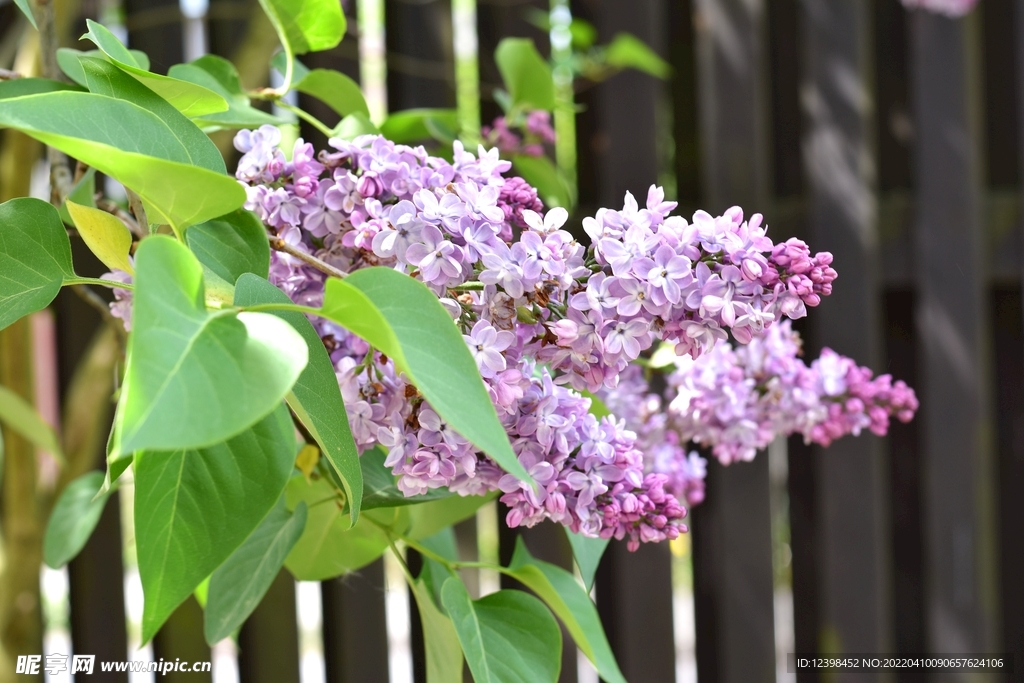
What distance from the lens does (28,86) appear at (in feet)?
1.34

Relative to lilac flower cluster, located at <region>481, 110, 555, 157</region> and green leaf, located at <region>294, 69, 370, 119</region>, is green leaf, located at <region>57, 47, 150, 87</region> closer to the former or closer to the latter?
green leaf, located at <region>294, 69, 370, 119</region>

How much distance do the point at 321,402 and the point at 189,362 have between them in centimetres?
5

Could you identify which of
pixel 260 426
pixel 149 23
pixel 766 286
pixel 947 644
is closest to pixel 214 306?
pixel 260 426

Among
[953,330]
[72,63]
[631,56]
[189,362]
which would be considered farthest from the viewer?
[953,330]

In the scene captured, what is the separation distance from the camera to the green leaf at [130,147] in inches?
9.1

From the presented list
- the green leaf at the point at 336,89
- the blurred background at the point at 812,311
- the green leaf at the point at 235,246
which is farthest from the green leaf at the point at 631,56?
the green leaf at the point at 235,246

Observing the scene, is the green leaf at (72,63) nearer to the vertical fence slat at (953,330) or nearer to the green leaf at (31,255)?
the green leaf at (31,255)

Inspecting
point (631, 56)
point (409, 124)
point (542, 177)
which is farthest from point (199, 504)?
point (631, 56)

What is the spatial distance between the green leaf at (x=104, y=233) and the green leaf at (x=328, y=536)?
162mm

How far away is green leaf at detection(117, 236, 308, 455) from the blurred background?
3.12ft

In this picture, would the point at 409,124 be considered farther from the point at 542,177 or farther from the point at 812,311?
the point at 812,311

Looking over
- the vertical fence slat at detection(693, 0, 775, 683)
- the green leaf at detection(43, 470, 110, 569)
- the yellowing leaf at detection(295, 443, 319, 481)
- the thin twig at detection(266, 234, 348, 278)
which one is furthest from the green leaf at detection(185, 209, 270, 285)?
the vertical fence slat at detection(693, 0, 775, 683)

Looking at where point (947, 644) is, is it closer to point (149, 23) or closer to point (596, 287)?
point (596, 287)

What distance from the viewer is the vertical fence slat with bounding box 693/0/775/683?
1214 millimetres
